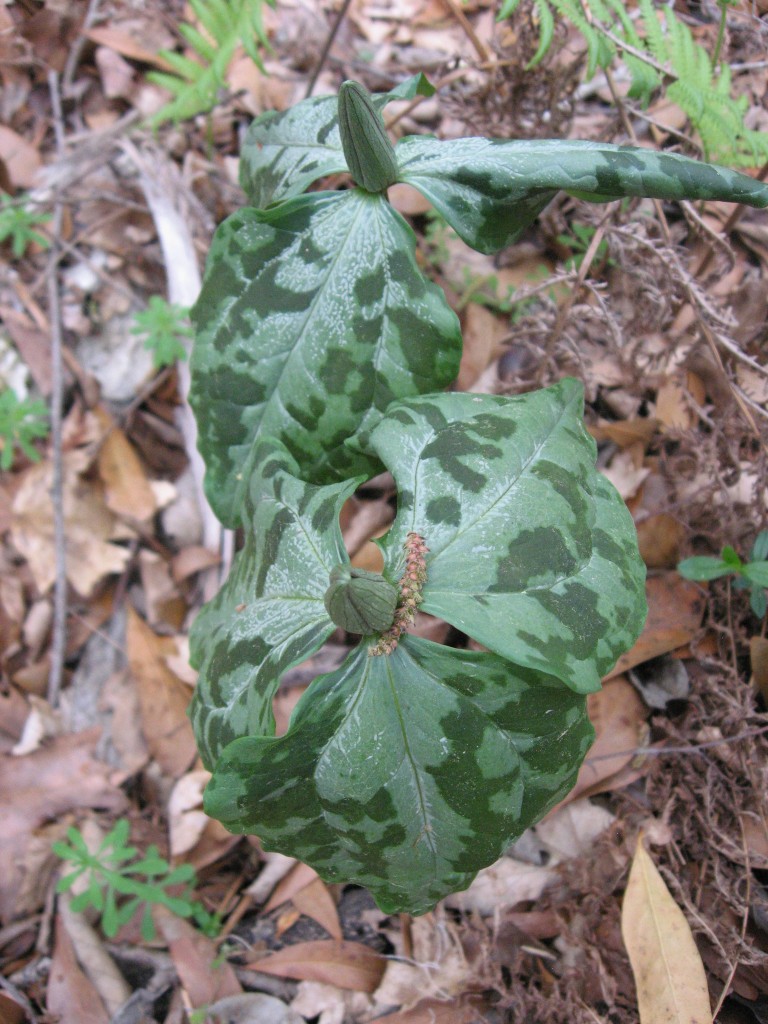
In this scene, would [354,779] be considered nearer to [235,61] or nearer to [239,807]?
[239,807]

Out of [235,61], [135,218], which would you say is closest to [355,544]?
[135,218]

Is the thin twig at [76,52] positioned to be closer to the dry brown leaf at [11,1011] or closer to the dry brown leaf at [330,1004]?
the dry brown leaf at [11,1011]

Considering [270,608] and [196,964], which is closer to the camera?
[270,608]

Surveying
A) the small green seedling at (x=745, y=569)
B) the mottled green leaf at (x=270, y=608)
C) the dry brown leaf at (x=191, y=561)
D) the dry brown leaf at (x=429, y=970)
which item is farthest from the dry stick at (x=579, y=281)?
the dry brown leaf at (x=429, y=970)

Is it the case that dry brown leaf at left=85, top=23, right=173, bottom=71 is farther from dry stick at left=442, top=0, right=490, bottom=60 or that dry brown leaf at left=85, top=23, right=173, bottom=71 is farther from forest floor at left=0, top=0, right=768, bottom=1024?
dry stick at left=442, top=0, right=490, bottom=60

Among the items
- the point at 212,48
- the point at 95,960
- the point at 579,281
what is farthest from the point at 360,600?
the point at 212,48

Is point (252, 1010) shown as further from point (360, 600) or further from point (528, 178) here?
point (528, 178)
